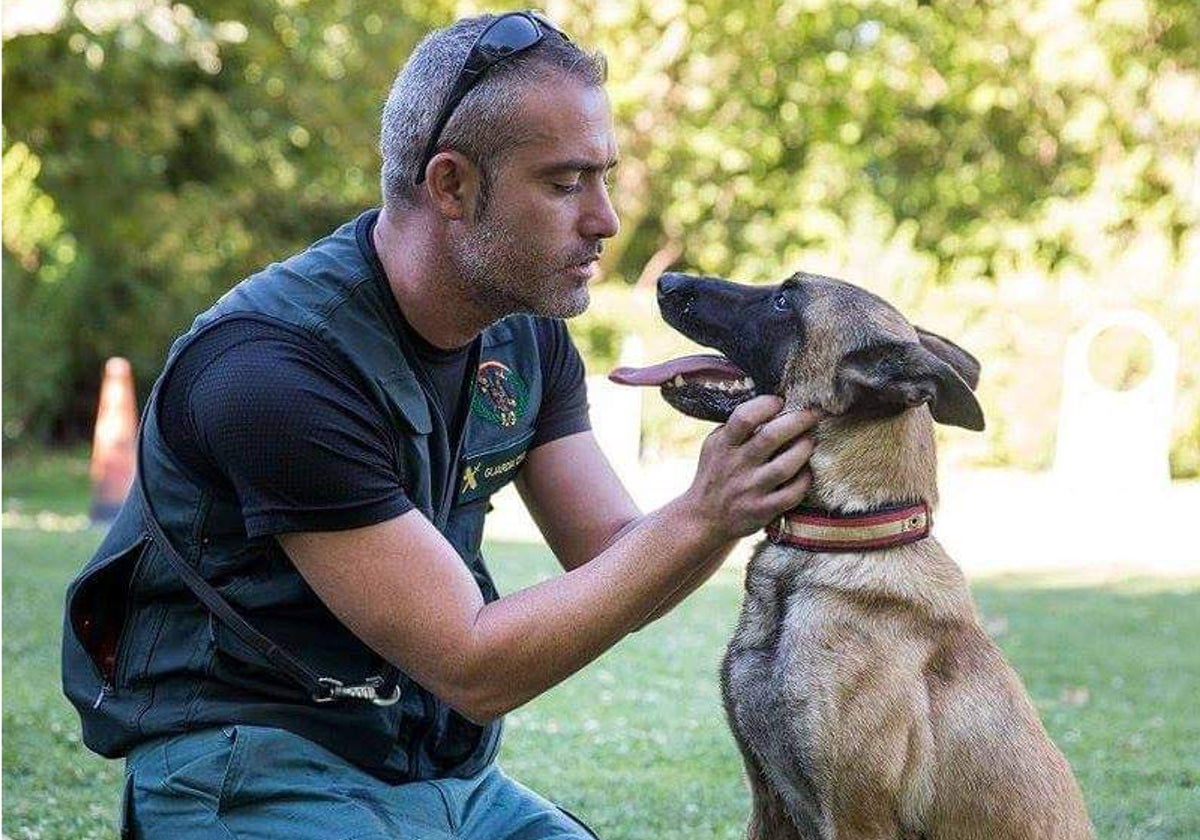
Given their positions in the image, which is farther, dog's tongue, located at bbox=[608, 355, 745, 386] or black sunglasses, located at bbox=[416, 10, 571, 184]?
dog's tongue, located at bbox=[608, 355, 745, 386]

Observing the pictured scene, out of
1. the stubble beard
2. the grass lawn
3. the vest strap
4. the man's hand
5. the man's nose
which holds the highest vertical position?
the man's nose

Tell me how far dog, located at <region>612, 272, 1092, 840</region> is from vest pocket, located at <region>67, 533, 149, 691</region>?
3.16ft

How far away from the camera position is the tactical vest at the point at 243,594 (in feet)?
9.59

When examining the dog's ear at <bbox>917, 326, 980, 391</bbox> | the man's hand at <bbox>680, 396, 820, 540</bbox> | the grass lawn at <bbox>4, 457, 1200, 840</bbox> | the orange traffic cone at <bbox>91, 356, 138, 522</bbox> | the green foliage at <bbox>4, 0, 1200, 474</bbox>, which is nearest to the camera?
the man's hand at <bbox>680, 396, 820, 540</bbox>

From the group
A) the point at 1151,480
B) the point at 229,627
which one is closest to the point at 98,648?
the point at 229,627

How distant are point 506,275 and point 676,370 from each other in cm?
41

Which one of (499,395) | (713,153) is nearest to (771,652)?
(499,395)

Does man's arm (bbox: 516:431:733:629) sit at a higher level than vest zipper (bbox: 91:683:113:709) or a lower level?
higher

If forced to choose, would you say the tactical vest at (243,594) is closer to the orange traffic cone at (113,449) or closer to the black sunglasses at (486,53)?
the black sunglasses at (486,53)

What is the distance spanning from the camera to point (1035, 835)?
3045mm

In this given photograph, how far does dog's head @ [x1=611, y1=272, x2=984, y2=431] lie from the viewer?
3100mm

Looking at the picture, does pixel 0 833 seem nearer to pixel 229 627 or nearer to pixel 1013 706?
pixel 229 627

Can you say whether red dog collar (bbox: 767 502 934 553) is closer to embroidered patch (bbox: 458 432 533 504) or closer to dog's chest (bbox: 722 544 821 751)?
dog's chest (bbox: 722 544 821 751)

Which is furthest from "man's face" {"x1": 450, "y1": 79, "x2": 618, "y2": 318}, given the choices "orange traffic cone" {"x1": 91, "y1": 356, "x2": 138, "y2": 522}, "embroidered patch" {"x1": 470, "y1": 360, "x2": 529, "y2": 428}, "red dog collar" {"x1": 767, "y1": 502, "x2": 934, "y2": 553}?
"orange traffic cone" {"x1": 91, "y1": 356, "x2": 138, "y2": 522}
